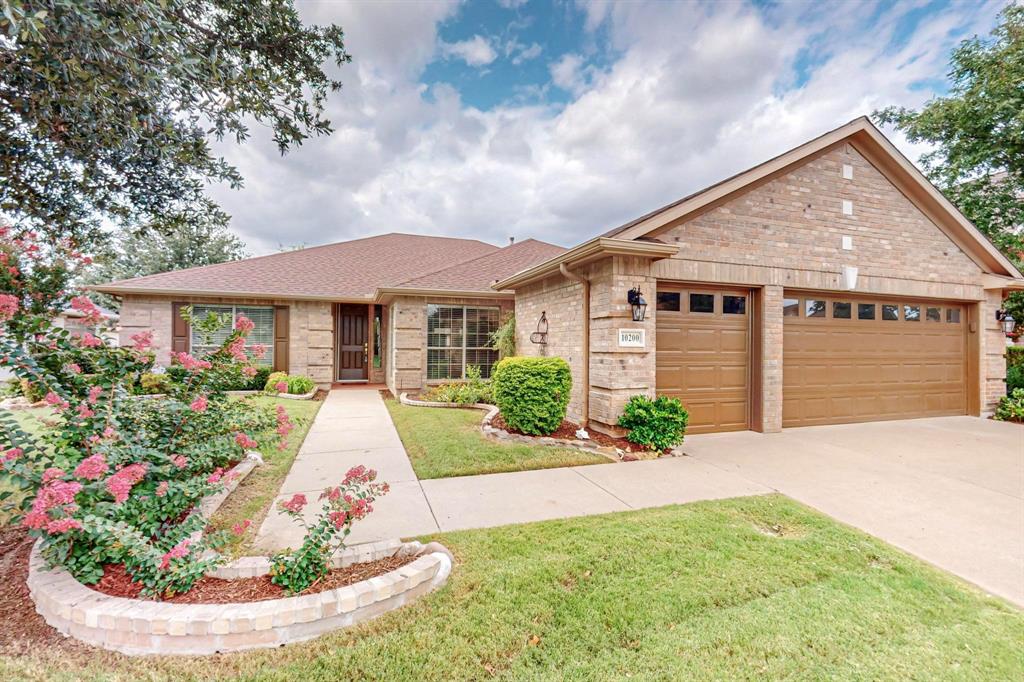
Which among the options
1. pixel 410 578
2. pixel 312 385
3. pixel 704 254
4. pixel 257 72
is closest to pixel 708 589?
pixel 410 578

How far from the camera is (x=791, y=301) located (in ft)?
24.7

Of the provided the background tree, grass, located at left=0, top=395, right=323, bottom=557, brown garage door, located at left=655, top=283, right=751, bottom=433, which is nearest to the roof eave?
brown garage door, located at left=655, top=283, right=751, bottom=433

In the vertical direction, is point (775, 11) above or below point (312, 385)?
above

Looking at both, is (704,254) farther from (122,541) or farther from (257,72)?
(122,541)

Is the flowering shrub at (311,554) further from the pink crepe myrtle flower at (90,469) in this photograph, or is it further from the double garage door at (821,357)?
the double garage door at (821,357)

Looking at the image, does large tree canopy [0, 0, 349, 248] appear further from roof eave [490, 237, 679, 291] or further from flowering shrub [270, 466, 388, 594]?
roof eave [490, 237, 679, 291]

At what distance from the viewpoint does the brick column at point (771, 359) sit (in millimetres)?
7086

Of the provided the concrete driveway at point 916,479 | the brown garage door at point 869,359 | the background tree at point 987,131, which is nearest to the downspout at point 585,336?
the concrete driveway at point 916,479

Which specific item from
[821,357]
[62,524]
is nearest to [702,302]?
[821,357]

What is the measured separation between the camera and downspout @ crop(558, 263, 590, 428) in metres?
6.97

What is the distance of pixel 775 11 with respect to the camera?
725cm

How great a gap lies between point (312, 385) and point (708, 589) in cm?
1072

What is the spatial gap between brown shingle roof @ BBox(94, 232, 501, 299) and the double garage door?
633 centimetres

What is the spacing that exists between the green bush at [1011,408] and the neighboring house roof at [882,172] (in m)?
2.39
